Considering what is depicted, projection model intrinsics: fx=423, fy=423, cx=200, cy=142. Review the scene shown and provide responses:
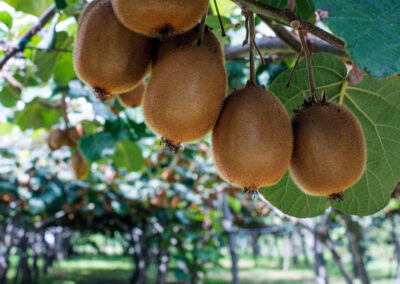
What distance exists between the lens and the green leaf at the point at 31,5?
1.84m

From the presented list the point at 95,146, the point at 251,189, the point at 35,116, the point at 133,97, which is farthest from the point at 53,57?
the point at 251,189

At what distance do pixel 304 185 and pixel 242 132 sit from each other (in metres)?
0.17

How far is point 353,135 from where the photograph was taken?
76 centimetres

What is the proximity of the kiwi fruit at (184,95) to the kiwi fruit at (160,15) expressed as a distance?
0.05m

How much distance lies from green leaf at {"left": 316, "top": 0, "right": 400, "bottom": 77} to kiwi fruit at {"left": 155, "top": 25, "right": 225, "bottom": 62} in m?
0.21

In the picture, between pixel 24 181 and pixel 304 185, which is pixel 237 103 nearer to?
pixel 304 185

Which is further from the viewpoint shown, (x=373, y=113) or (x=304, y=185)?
(x=373, y=113)

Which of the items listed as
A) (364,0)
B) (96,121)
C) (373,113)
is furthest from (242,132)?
(96,121)

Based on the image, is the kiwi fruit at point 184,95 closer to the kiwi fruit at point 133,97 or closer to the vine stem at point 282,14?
the vine stem at point 282,14

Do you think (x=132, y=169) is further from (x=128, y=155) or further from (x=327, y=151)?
(x=327, y=151)

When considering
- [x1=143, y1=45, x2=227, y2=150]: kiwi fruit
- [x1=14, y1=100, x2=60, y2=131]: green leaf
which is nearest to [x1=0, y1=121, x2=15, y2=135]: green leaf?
[x1=14, y1=100, x2=60, y2=131]: green leaf

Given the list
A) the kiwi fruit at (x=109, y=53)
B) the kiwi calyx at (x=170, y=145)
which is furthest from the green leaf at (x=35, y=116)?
the kiwi calyx at (x=170, y=145)

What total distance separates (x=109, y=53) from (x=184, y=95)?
0.59 ft

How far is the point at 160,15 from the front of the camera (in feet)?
2.18
